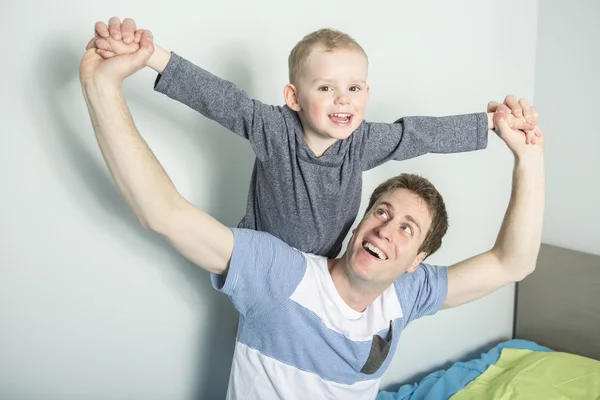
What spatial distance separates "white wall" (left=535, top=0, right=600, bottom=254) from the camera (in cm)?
212

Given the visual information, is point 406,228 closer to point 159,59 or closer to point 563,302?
point 159,59

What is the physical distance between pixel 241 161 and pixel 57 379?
0.68m

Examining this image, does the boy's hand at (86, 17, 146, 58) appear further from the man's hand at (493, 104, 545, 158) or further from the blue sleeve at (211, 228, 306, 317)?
the man's hand at (493, 104, 545, 158)

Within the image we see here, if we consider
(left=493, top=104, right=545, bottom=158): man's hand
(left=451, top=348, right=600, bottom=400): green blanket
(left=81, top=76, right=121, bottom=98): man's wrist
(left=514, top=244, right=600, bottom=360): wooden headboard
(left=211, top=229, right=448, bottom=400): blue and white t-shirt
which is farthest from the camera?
(left=514, top=244, right=600, bottom=360): wooden headboard

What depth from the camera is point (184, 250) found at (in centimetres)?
107

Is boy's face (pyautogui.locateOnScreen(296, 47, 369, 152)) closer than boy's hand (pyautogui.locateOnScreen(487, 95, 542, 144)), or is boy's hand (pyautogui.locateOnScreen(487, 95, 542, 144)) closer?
boy's face (pyautogui.locateOnScreen(296, 47, 369, 152))

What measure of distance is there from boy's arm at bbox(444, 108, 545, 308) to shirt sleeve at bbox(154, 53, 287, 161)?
53 cm

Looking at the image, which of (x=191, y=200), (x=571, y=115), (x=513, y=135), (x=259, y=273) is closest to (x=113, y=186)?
(x=191, y=200)

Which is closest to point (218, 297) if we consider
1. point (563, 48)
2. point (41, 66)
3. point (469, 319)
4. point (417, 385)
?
point (41, 66)

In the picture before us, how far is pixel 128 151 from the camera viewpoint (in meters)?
0.94

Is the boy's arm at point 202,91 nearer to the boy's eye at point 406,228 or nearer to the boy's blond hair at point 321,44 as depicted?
the boy's blond hair at point 321,44

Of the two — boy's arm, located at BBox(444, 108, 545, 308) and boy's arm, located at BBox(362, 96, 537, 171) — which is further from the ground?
boy's arm, located at BBox(362, 96, 537, 171)

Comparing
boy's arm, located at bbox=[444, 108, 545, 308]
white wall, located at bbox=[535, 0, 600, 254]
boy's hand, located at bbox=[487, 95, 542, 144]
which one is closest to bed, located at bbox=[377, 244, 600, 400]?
white wall, located at bbox=[535, 0, 600, 254]

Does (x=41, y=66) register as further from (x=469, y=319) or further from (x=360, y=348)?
(x=469, y=319)
